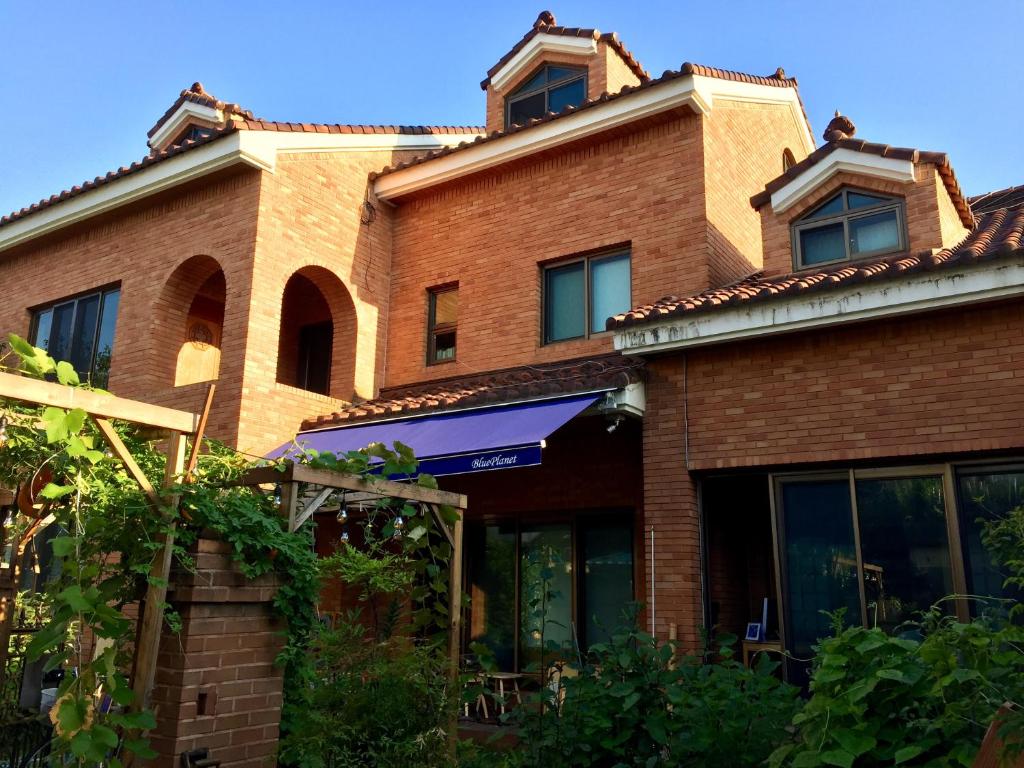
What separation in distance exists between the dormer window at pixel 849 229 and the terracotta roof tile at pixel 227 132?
23.0 ft

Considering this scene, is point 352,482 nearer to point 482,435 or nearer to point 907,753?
point 482,435

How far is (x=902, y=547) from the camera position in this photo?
8836mm

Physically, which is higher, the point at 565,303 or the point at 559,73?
the point at 559,73

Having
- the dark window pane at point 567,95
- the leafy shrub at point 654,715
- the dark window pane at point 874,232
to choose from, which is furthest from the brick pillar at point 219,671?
the dark window pane at point 567,95

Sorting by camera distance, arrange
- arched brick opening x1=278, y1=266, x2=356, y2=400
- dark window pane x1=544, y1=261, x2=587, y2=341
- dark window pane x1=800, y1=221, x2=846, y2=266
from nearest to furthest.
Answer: dark window pane x1=800, y1=221, x2=846, y2=266 → dark window pane x1=544, y1=261, x2=587, y2=341 → arched brick opening x1=278, y1=266, x2=356, y2=400

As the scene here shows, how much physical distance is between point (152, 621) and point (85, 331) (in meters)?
11.9

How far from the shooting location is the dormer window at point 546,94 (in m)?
15.2

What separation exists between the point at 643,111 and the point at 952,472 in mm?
6567

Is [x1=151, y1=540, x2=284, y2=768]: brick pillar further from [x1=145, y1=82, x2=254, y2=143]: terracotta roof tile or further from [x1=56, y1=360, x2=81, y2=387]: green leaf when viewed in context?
[x1=145, y1=82, x2=254, y2=143]: terracotta roof tile

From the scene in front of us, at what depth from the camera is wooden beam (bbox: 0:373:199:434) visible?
4566 mm

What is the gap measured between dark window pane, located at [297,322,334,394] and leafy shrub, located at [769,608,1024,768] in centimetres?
1310

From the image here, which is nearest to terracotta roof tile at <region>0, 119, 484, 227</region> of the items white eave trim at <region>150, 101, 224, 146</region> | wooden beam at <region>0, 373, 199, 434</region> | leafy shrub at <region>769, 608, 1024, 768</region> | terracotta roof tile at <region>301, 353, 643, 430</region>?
white eave trim at <region>150, 101, 224, 146</region>

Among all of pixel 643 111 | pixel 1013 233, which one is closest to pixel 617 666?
pixel 1013 233

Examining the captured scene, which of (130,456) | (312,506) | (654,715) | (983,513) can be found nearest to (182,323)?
(312,506)
